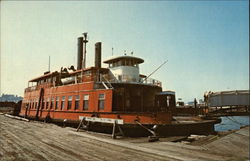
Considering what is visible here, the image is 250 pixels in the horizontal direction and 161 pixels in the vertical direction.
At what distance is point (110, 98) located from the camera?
14.3m

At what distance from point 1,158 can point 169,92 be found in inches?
581

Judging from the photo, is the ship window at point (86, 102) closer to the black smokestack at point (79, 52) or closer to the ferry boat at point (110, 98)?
the ferry boat at point (110, 98)

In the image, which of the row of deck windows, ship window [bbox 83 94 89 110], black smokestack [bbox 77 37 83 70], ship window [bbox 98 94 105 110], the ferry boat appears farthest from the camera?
black smokestack [bbox 77 37 83 70]

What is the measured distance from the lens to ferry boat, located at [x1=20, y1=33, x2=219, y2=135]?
12859 millimetres

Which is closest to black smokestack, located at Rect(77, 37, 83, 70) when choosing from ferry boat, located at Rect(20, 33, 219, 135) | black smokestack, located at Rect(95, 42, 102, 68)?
ferry boat, located at Rect(20, 33, 219, 135)

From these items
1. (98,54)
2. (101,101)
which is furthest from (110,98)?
(98,54)

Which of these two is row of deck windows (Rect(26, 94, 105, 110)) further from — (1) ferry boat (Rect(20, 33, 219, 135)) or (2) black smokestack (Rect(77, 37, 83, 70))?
(2) black smokestack (Rect(77, 37, 83, 70))

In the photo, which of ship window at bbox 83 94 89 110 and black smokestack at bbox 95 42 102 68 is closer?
ship window at bbox 83 94 89 110

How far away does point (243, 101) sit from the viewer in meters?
7.70

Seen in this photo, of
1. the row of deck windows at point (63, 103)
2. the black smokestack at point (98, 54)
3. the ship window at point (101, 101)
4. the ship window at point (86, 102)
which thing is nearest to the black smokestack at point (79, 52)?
the black smokestack at point (98, 54)

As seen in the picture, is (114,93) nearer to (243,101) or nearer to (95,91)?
(95,91)

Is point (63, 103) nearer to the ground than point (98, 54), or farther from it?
nearer to the ground

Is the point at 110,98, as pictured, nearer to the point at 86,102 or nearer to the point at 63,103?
the point at 86,102

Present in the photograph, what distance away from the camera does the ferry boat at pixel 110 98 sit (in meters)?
12.9
